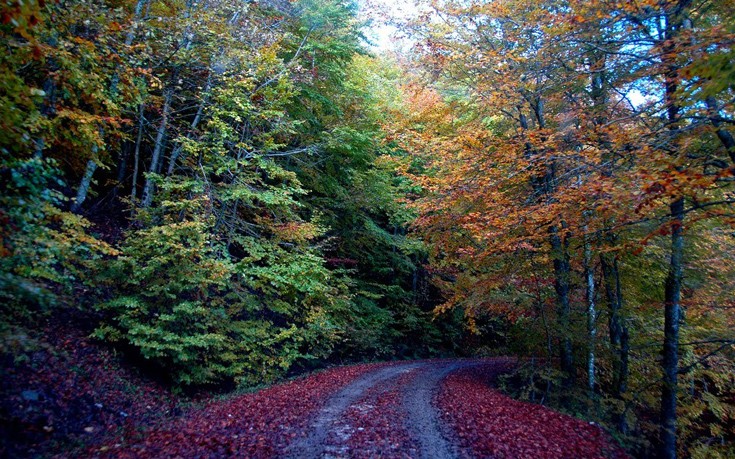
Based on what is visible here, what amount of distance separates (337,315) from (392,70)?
17565mm

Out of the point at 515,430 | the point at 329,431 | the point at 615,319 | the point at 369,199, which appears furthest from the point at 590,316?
the point at 369,199

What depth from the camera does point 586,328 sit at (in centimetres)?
1065

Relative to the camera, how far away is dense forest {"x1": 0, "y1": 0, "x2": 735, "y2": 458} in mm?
6191

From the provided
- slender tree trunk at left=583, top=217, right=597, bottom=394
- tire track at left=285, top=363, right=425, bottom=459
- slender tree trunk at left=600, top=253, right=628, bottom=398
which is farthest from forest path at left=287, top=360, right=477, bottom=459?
slender tree trunk at left=600, top=253, right=628, bottom=398

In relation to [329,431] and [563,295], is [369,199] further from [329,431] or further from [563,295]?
[329,431]

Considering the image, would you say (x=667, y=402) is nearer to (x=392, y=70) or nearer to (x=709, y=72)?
(x=709, y=72)

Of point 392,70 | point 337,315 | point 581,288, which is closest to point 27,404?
point 337,315

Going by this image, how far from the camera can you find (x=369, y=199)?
16.5m

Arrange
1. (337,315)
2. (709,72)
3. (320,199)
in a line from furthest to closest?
1. (320,199)
2. (337,315)
3. (709,72)

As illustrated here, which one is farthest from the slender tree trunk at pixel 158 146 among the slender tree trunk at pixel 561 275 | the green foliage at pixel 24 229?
the slender tree trunk at pixel 561 275

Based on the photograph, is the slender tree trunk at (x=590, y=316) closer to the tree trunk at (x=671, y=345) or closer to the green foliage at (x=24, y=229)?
the tree trunk at (x=671, y=345)

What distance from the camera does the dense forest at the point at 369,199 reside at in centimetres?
619

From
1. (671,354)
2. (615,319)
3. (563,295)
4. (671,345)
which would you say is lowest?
(671,354)

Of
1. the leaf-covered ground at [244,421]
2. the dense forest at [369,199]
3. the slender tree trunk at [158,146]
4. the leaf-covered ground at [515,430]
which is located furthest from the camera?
the slender tree trunk at [158,146]
